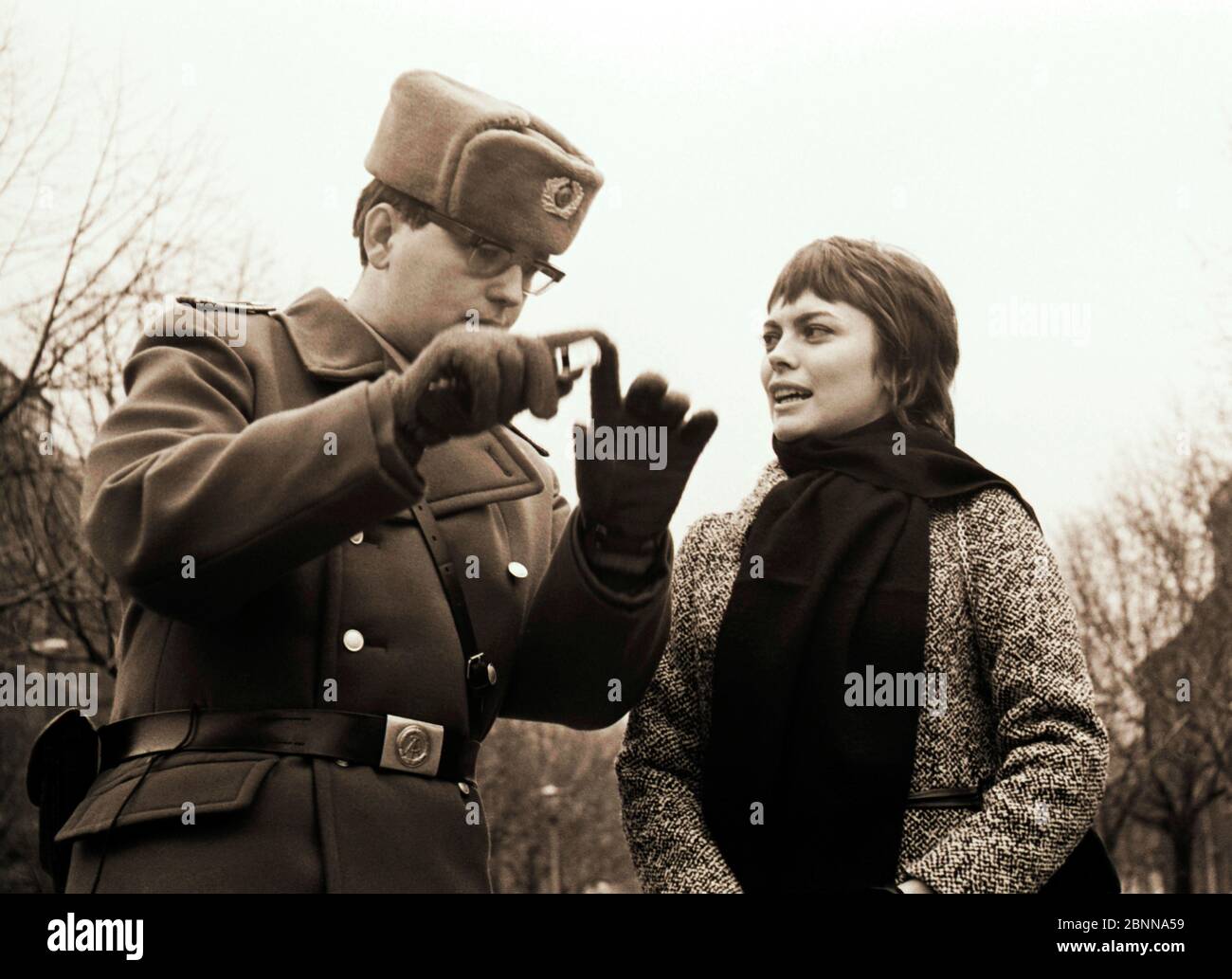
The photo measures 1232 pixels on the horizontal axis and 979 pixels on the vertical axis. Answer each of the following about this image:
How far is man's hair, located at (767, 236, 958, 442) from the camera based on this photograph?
12.9 feet

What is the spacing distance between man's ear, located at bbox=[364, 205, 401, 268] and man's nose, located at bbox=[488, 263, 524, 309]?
0.26 metres

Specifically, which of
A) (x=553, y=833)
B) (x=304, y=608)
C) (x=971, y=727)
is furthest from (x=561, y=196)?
(x=553, y=833)

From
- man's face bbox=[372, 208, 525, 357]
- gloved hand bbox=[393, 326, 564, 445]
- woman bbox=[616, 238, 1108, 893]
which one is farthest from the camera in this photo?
man's face bbox=[372, 208, 525, 357]

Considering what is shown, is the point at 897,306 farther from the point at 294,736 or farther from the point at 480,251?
the point at 294,736

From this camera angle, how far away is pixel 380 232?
368 cm

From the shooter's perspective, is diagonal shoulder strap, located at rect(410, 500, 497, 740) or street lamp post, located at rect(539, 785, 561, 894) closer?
diagonal shoulder strap, located at rect(410, 500, 497, 740)

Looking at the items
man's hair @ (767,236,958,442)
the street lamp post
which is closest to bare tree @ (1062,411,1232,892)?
the street lamp post

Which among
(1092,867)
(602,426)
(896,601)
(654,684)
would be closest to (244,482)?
(602,426)

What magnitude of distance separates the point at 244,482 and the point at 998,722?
1.65 metres

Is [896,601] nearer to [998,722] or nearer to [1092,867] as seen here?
[998,722]

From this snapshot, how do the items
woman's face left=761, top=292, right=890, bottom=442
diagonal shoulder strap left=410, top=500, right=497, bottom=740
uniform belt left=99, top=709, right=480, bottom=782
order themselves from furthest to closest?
1. woman's face left=761, top=292, right=890, bottom=442
2. diagonal shoulder strap left=410, top=500, right=497, bottom=740
3. uniform belt left=99, top=709, right=480, bottom=782

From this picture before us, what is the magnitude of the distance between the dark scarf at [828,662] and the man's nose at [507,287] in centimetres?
81

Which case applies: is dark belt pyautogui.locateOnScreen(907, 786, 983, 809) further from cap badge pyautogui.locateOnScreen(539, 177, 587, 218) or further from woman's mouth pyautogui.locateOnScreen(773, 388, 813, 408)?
cap badge pyautogui.locateOnScreen(539, 177, 587, 218)

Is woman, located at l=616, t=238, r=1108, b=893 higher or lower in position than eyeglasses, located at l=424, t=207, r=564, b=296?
lower
